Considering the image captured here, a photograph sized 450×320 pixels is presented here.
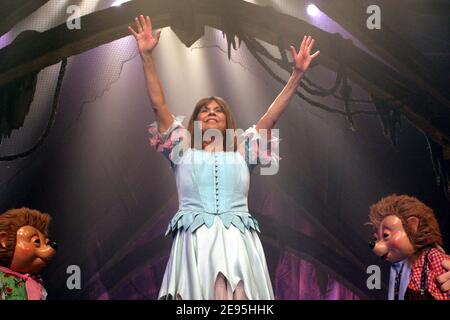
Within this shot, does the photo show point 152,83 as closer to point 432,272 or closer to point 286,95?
point 286,95

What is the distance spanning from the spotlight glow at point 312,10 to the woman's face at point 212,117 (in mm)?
1142

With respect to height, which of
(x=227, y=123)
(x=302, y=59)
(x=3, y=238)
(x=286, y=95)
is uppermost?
(x=302, y=59)

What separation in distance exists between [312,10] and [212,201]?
160 cm

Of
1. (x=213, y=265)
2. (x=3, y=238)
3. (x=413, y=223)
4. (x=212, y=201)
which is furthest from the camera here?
(x=413, y=223)

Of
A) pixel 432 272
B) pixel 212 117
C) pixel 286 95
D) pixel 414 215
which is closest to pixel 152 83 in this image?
pixel 212 117

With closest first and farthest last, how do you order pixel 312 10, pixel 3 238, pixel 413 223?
1. pixel 3 238
2. pixel 413 223
3. pixel 312 10

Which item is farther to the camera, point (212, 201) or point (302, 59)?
point (302, 59)

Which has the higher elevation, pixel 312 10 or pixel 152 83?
pixel 312 10

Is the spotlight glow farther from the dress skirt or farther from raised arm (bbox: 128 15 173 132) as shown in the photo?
the dress skirt

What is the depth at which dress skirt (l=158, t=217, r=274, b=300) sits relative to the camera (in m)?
2.70

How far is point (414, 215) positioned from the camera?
3109 mm

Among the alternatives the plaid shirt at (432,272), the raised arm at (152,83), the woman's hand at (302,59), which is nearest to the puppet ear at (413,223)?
the plaid shirt at (432,272)

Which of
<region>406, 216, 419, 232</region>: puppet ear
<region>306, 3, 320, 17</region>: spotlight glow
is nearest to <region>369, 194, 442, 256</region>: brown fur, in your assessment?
<region>406, 216, 419, 232</region>: puppet ear
